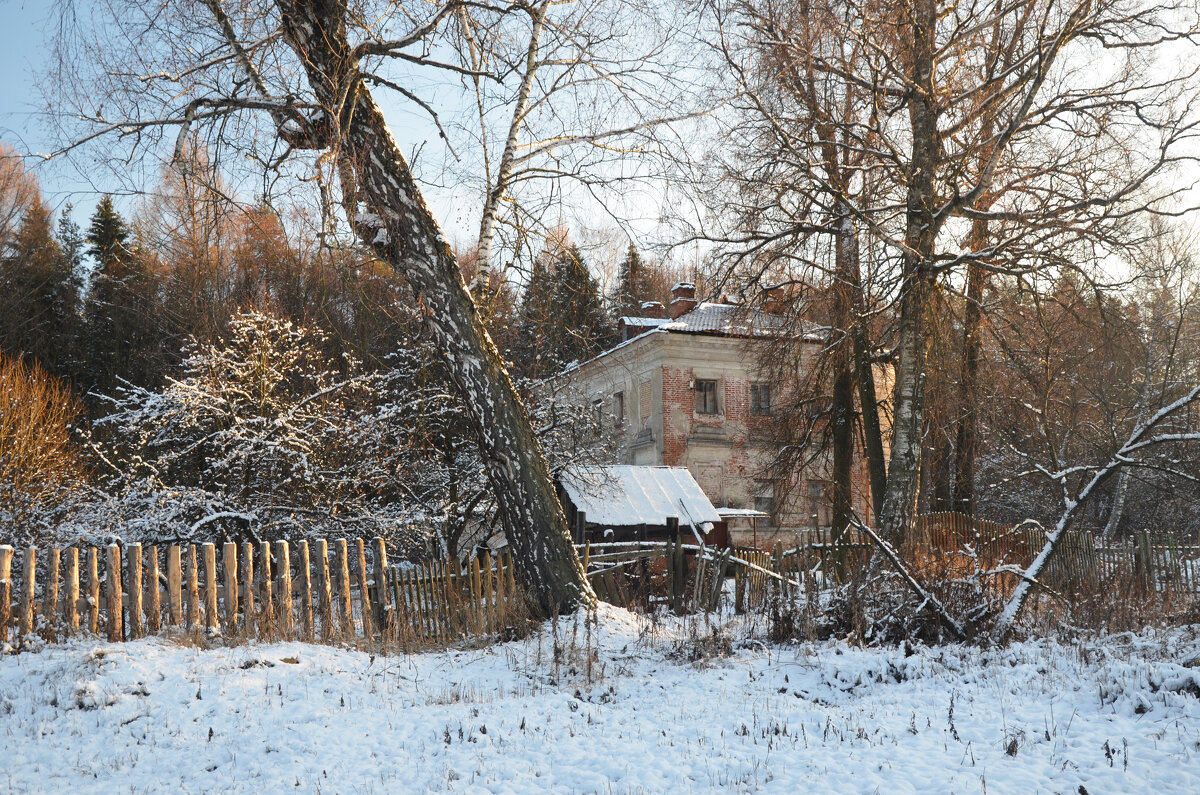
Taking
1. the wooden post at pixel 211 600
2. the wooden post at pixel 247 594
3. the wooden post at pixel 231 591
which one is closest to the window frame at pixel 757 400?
the wooden post at pixel 247 594

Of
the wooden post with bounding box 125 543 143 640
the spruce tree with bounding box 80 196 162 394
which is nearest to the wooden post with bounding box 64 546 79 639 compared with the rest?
the wooden post with bounding box 125 543 143 640

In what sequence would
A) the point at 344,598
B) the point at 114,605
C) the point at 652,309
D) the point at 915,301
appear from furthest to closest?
the point at 652,309 → the point at 915,301 → the point at 344,598 → the point at 114,605

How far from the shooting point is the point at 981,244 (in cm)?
1617

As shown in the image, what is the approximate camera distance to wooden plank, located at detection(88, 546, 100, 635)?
26.8 ft

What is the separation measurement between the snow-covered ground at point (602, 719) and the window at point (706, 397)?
2086 centimetres

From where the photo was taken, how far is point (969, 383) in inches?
674

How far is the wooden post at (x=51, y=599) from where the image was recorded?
796cm

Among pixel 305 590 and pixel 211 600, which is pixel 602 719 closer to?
pixel 305 590

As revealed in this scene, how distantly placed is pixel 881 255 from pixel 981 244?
327cm

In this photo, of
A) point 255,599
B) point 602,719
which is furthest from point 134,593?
point 602,719

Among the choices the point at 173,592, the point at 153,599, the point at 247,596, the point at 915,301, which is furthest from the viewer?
the point at 915,301

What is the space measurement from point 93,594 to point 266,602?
158 cm

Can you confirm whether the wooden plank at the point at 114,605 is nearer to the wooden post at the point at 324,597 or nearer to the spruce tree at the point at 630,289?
the wooden post at the point at 324,597

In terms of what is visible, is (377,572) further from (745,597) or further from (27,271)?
(27,271)
